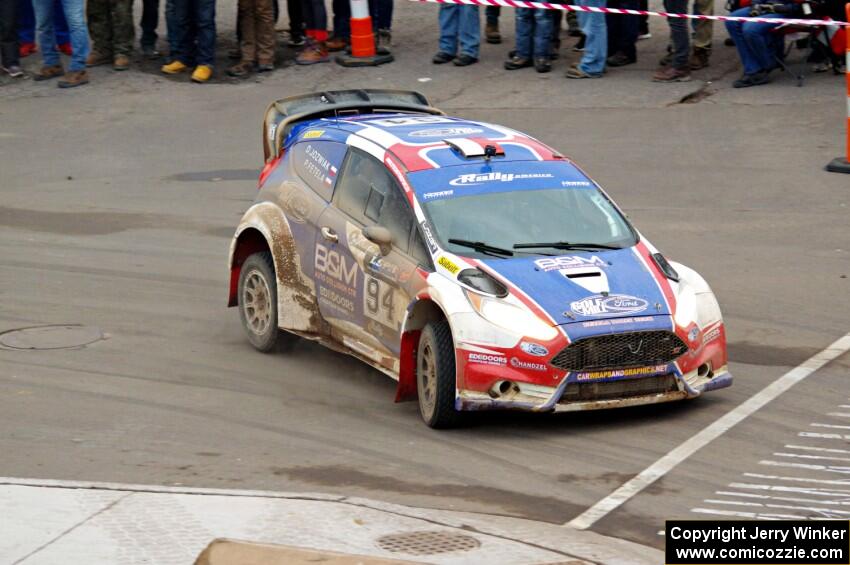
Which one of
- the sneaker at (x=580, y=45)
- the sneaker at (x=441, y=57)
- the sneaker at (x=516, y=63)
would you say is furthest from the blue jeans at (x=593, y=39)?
the sneaker at (x=441, y=57)

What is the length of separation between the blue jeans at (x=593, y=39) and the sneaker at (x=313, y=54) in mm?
4110

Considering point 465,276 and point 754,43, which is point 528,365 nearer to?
point 465,276

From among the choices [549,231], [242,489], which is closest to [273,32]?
[549,231]

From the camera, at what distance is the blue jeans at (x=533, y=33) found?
808 inches

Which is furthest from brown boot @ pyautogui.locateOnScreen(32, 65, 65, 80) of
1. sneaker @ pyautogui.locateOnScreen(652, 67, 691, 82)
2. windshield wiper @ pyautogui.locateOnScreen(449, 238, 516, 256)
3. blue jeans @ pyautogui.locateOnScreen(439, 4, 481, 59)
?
windshield wiper @ pyautogui.locateOnScreen(449, 238, 516, 256)

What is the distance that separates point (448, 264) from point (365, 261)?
0.85 meters

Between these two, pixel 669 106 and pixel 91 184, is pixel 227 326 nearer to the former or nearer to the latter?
pixel 91 184

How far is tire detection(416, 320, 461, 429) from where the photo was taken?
926cm

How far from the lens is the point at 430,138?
10820 mm

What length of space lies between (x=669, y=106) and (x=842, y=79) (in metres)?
2.25

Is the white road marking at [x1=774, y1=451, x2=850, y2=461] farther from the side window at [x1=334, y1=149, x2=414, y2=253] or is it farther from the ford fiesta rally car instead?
the side window at [x1=334, y1=149, x2=414, y2=253]

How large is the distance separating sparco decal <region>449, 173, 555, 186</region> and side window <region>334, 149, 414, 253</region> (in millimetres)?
406

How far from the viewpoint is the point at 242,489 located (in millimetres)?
8336

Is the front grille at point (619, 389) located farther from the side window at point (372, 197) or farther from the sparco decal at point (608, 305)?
the side window at point (372, 197)
